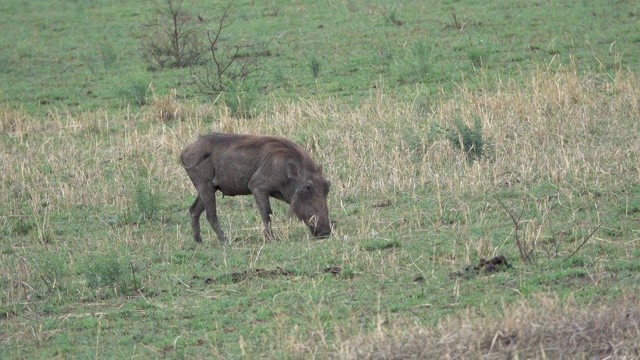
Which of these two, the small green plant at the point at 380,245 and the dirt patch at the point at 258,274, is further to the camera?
the small green plant at the point at 380,245

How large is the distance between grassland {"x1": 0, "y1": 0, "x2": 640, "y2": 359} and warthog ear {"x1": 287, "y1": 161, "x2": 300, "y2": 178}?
21.9 inches

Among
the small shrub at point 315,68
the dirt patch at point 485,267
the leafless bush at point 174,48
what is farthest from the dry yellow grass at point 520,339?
the leafless bush at point 174,48

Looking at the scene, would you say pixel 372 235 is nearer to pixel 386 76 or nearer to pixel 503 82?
pixel 503 82

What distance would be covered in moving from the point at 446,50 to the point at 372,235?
9.61 meters

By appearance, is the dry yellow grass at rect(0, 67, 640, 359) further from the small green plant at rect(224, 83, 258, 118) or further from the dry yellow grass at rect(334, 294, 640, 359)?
the small green plant at rect(224, 83, 258, 118)

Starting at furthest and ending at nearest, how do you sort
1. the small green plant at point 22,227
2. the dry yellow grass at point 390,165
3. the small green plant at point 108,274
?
the small green plant at point 22,227, the small green plant at point 108,274, the dry yellow grass at point 390,165

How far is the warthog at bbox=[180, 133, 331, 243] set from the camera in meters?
8.69

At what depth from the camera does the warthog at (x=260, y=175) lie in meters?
8.69

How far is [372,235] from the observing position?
27.8ft

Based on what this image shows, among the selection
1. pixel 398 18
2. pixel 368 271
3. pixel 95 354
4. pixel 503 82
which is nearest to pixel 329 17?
pixel 398 18

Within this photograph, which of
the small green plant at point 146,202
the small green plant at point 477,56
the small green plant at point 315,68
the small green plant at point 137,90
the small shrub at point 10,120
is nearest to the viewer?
the small green plant at point 146,202

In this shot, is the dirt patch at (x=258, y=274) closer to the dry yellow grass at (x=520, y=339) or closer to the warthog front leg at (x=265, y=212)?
the warthog front leg at (x=265, y=212)

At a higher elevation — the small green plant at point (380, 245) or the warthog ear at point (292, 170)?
the warthog ear at point (292, 170)

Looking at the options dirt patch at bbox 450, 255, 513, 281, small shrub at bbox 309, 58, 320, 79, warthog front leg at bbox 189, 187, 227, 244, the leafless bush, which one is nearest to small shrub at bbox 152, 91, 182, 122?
small shrub at bbox 309, 58, 320, 79
